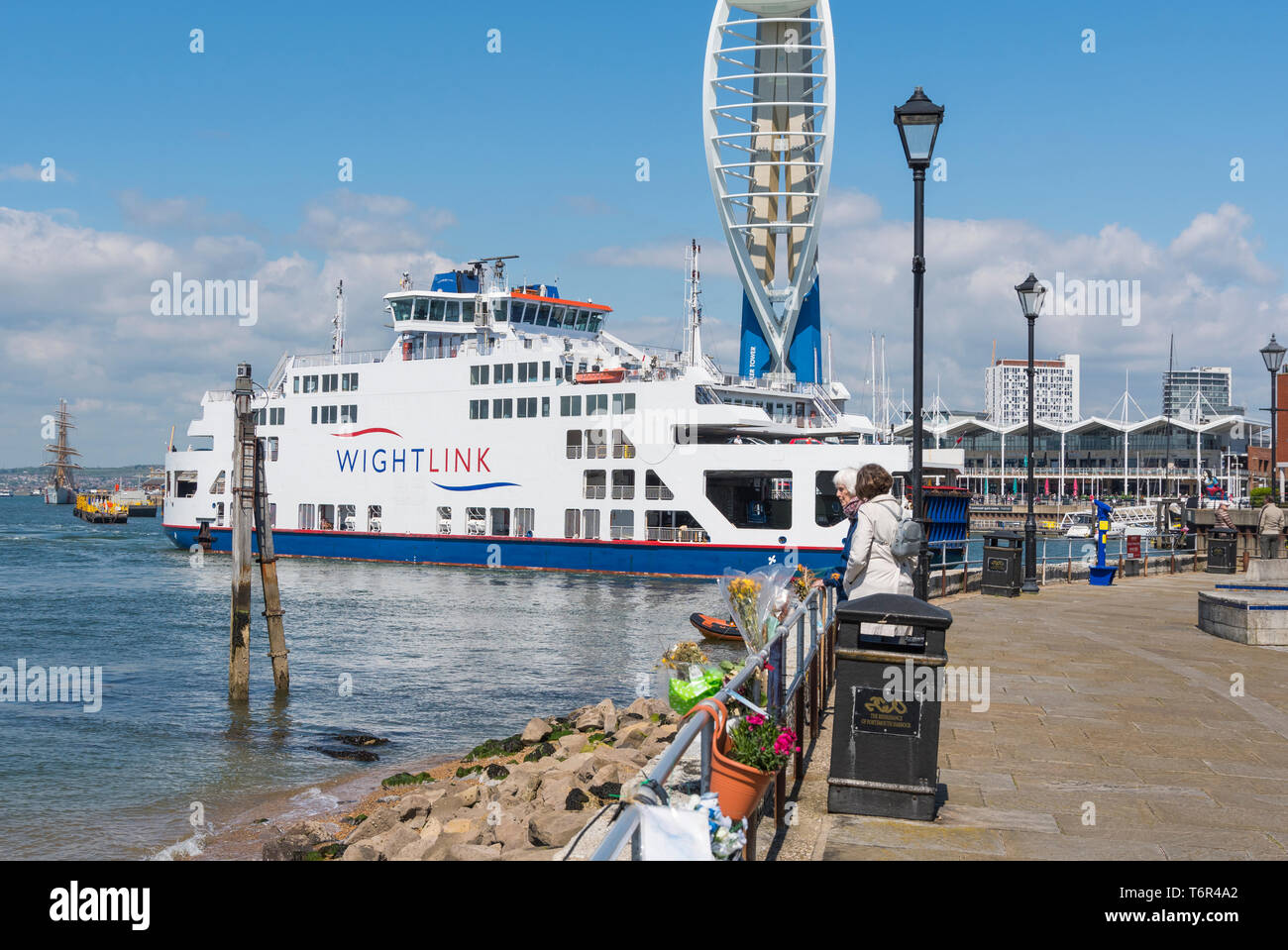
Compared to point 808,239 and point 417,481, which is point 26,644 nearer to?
point 417,481

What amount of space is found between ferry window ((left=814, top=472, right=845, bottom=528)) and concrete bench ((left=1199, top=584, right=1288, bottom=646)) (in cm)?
2114

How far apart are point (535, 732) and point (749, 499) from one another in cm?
2571

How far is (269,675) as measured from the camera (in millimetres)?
23109

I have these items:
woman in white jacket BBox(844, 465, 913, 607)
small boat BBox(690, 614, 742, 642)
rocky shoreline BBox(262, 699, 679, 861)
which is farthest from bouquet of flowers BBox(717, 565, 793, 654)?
small boat BBox(690, 614, 742, 642)

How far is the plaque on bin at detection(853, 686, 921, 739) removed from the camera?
6355 mm

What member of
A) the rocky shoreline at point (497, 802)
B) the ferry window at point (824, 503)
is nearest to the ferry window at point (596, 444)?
the ferry window at point (824, 503)

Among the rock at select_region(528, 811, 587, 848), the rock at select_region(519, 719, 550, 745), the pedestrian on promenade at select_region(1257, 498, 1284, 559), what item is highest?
the pedestrian on promenade at select_region(1257, 498, 1284, 559)

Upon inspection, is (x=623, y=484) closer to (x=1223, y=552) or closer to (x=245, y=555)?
(x=1223, y=552)

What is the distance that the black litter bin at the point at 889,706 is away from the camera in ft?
20.6

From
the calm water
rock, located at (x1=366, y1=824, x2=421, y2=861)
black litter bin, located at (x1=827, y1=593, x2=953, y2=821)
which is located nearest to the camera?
black litter bin, located at (x1=827, y1=593, x2=953, y2=821)

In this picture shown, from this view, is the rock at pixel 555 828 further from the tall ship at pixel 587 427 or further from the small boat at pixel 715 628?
the tall ship at pixel 587 427

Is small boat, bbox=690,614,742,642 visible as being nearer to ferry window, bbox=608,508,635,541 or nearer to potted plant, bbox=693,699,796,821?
ferry window, bbox=608,508,635,541

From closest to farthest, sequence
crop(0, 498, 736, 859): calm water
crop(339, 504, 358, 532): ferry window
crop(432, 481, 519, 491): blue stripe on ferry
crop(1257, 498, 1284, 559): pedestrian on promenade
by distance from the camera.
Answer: crop(0, 498, 736, 859): calm water < crop(1257, 498, 1284, 559): pedestrian on promenade < crop(432, 481, 519, 491): blue stripe on ferry < crop(339, 504, 358, 532): ferry window
